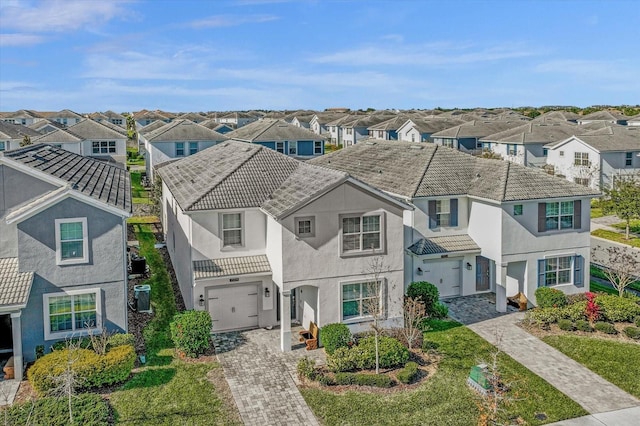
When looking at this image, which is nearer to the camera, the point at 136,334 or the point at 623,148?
the point at 136,334

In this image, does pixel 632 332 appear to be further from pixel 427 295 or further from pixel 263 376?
pixel 263 376

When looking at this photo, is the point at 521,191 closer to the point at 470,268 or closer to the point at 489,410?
the point at 470,268

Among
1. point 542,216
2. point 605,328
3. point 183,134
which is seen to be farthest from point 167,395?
point 183,134

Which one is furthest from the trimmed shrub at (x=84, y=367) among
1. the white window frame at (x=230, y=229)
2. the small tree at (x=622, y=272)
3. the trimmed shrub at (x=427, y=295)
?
the small tree at (x=622, y=272)

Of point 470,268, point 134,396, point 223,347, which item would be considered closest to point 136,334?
point 223,347

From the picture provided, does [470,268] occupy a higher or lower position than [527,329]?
higher

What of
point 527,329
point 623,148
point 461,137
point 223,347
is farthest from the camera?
point 461,137

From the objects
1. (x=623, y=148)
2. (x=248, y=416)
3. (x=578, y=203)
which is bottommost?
(x=248, y=416)
